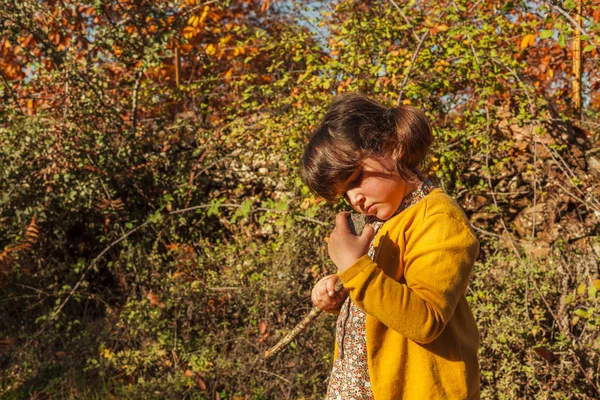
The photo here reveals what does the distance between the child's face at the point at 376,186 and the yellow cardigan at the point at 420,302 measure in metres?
0.06

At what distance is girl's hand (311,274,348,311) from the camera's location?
6.68ft

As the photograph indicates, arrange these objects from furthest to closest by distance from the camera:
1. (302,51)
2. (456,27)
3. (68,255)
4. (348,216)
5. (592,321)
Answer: (68,255) < (302,51) < (456,27) < (592,321) < (348,216)

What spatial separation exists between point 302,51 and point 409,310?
3722mm

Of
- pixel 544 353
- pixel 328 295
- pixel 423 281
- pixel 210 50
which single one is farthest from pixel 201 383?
pixel 210 50

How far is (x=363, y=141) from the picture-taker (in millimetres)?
1954

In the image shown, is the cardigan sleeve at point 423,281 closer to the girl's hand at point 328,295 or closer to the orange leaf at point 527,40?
the girl's hand at point 328,295

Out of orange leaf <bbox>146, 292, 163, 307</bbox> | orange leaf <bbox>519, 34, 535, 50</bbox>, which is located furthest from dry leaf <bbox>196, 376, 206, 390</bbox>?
orange leaf <bbox>519, 34, 535, 50</bbox>

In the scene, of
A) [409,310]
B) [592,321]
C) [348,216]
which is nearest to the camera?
[409,310]

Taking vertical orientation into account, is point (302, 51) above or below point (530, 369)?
above

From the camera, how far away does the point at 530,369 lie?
12.6ft

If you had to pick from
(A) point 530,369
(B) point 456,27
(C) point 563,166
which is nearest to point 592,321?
(A) point 530,369

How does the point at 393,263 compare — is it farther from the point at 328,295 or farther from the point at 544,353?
the point at 544,353

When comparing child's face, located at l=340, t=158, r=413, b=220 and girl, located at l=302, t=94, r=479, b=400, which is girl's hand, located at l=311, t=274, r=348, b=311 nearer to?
girl, located at l=302, t=94, r=479, b=400

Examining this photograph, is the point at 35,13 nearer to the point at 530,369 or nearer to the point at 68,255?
the point at 68,255
